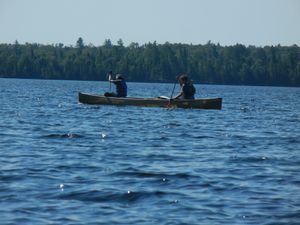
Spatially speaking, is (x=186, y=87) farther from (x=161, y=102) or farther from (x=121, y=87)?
(x=121, y=87)

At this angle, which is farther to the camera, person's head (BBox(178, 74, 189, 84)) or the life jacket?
the life jacket

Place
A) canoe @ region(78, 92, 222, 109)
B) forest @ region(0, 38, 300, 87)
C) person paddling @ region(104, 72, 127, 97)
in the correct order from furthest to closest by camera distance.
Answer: forest @ region(0, 38, 300, 87) < person paddling @ region(104, 72, 127, 97) < canoe @ region(78, 92, 222, 109)

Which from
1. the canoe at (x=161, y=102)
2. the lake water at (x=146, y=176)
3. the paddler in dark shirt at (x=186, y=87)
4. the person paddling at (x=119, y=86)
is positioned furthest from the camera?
the person paddling at (x=119, y=86)

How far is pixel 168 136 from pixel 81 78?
16449cm

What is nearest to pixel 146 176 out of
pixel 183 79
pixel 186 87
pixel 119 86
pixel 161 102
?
pixel 183 79

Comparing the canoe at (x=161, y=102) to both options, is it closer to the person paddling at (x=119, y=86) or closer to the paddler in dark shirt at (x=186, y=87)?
the paddler in dark shirt at (x=186, y=87)

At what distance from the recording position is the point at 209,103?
35844 millimetres

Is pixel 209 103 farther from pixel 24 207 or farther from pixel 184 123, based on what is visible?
pixel 24 207

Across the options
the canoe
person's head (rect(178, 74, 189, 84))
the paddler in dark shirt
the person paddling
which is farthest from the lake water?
the person paddling

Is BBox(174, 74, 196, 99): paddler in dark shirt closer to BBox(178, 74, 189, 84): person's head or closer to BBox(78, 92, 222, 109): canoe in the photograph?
BBox(178, 74, 189, 84): person's head

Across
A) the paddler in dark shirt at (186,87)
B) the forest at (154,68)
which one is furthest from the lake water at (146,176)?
the forest at (154,68)

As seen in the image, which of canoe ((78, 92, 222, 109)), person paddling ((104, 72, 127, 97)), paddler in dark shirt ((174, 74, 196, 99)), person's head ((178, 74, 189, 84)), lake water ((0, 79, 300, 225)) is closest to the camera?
lake water ((0, 79, 300, 225))

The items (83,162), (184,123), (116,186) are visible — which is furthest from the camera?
(184,123)

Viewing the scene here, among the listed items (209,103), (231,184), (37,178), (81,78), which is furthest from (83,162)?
(81,78)
